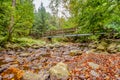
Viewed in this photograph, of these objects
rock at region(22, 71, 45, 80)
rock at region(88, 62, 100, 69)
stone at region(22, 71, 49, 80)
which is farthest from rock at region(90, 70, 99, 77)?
rock at region(22, 71, 45, 80)

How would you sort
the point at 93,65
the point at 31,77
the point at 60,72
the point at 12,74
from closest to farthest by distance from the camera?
1. the point at 60,72
2. the point at 31,77
3. the point at 12,74
4. the point at 93,65

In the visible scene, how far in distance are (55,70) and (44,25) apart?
25635 millimetres

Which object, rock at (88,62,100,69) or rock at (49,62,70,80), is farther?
rock at (88,62,100,69)

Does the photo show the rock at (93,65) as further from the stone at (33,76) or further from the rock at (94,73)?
the stone at (33,76)

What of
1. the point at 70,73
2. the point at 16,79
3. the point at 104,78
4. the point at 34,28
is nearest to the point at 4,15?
the point at 16,79

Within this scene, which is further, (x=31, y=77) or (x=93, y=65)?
(x=93, y=65)

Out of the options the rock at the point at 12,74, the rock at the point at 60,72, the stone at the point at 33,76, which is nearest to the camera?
the rock at the point at 60,72

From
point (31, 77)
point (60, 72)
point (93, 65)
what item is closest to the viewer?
point (60, 72)

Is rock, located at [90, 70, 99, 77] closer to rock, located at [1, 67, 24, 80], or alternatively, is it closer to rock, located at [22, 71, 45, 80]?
rock, located at [22, 71, 45, 80]

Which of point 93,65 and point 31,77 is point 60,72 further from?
point 93,65

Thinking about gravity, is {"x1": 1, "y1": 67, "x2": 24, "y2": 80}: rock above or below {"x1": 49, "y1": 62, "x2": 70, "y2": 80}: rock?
below

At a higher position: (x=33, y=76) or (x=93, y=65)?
(x=93, y=65)

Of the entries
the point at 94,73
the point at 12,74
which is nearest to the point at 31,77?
the point at 12,74

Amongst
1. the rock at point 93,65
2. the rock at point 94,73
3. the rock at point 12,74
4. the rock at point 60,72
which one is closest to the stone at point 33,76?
the rock at point 12,74
